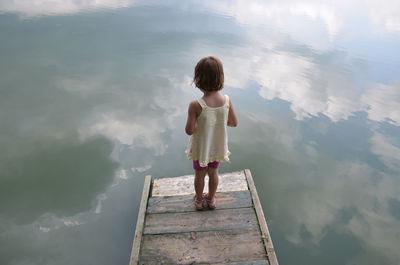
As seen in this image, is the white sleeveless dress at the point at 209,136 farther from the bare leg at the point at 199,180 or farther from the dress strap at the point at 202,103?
the bare leg at the point at 199,180

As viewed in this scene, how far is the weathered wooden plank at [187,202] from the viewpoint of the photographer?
8.02ft

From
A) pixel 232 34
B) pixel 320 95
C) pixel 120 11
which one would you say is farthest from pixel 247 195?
pixel 120 11

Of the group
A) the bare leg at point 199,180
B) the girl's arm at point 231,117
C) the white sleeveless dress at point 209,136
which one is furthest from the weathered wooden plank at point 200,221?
the girl's arm at point 231,117

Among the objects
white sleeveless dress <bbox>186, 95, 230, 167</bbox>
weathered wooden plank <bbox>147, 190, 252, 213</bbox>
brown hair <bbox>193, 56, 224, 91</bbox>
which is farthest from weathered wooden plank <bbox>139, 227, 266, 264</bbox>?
brown hair <bbox>193, 56, 224, 91</bbox>

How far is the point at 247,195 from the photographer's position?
8.50 feet

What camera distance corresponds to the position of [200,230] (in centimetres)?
224

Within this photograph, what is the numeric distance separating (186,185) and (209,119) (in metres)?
1.11

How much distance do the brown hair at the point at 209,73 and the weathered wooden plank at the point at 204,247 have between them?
121 centimetres

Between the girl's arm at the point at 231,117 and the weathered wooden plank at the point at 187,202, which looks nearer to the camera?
the girl's arm at the point at 231,117

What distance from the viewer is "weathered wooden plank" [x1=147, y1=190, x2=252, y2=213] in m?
2.45

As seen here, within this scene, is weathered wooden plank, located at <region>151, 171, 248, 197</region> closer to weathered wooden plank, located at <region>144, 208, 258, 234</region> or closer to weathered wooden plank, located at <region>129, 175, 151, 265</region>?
weathered wooden plank, located at <region>129, 175, 151, 265</region>

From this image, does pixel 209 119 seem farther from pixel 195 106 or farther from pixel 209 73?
pixel 209 73

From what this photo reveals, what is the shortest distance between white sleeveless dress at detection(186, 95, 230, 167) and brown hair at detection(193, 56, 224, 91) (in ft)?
0.39

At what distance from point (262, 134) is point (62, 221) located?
3.17 metres
